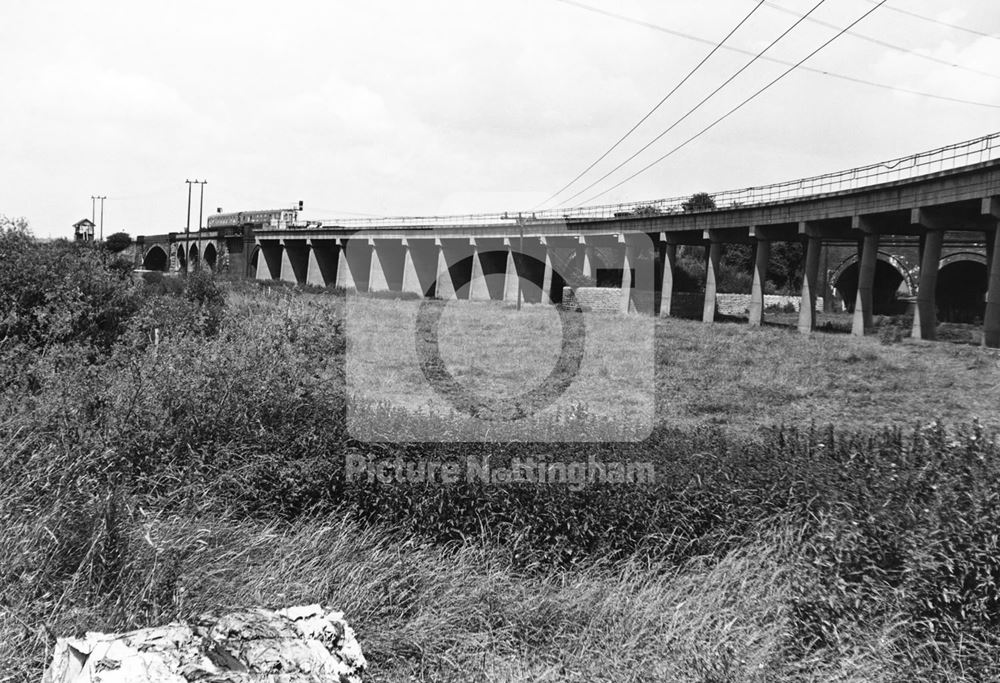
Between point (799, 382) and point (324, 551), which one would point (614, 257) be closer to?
point (799, 382)

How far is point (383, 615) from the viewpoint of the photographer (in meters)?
6.46

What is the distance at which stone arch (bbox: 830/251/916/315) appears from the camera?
63281mm

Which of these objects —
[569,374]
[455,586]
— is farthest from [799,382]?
[455,586]

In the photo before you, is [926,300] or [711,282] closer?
[926,300]

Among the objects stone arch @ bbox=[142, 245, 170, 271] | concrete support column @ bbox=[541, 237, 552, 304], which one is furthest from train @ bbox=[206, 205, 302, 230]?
concrete support column @ bbox=[541, 237, 552, 304]

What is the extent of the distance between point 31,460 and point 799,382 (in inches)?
675

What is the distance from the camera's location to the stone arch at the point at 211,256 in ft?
271

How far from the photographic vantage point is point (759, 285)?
125ft

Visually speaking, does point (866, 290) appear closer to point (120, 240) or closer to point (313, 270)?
point (313, 270)

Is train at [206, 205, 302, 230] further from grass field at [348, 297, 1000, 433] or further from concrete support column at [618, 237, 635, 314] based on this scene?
grass field at [348, 297, 1000, 433]

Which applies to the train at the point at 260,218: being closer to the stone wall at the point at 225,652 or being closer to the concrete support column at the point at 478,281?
the concrete support column at the point at 478,281

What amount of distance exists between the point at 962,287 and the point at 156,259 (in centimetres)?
9511

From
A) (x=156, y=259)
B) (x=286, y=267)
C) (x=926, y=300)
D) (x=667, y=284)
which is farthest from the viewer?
(x=156, y=259)

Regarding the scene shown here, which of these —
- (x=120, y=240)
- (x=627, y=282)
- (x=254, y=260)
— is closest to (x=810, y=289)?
(x=627, y=282)
